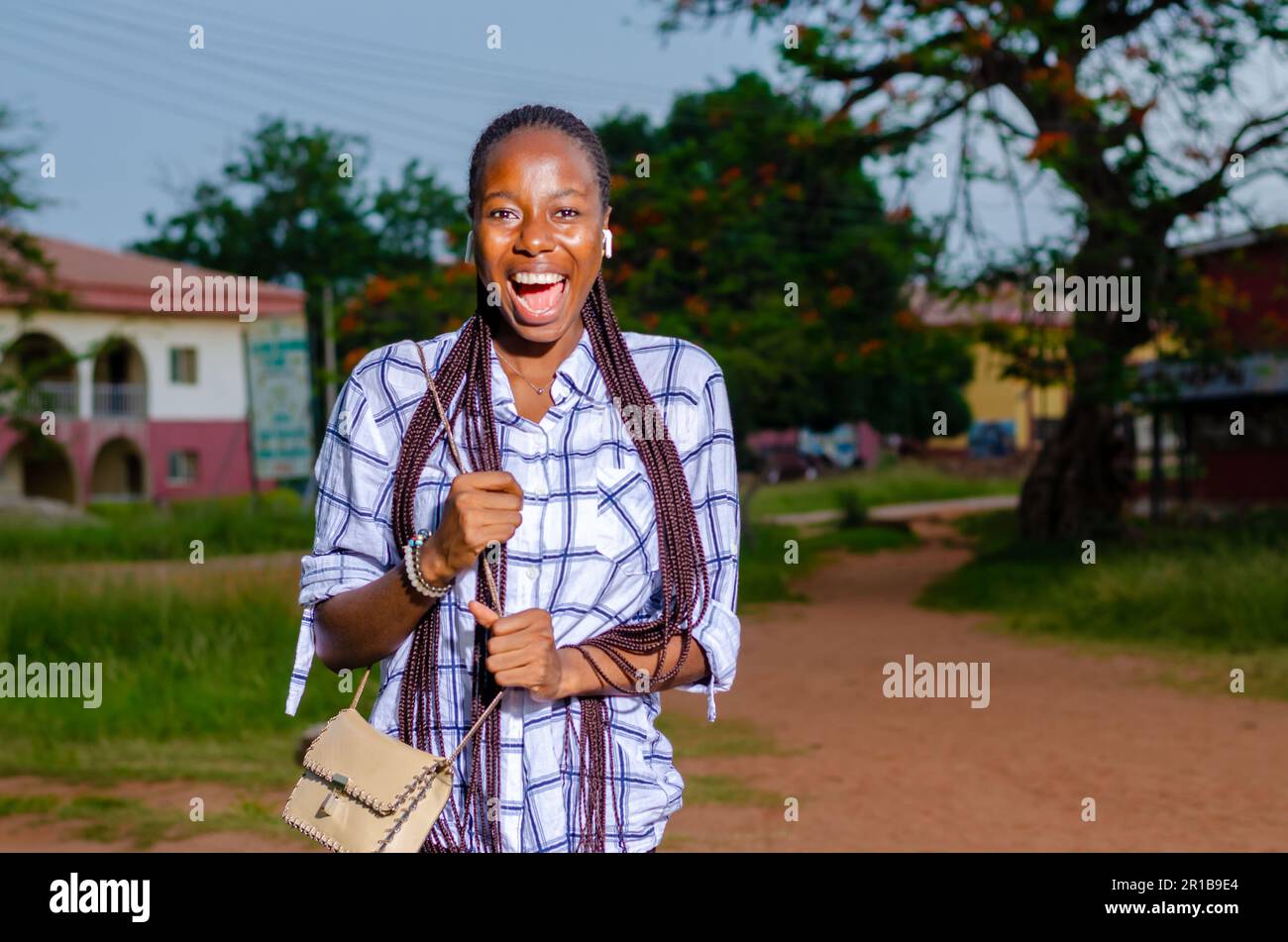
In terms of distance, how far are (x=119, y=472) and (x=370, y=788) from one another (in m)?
34.1

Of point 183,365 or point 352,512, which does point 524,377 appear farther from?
point 183,365

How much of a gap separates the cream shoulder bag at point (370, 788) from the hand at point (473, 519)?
0.20 feet

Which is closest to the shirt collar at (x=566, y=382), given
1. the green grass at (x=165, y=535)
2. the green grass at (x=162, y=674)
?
the green grass at (x=162, y=674)

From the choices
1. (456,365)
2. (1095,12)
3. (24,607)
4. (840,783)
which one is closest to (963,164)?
(1095,12)

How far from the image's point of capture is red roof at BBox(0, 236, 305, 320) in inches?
1193

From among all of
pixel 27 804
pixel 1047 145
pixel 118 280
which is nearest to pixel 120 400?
pixel 118 280

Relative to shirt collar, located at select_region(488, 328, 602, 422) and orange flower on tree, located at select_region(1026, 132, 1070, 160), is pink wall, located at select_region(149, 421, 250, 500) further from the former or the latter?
shirt collar, located at select_region(488, 328, 602, 422)

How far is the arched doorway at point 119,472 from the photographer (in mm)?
33375

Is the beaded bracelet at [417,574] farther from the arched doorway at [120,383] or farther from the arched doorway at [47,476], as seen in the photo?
the arched doorway at [120,383]

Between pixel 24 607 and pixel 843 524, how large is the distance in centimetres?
1681

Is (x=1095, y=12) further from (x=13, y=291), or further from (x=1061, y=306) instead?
(x=13, y=291)

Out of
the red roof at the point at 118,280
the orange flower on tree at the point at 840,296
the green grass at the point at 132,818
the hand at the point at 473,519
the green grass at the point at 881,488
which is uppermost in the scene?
the red roof at the point at 118,280

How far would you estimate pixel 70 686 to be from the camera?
9.45 m

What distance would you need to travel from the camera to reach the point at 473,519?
1.70m
